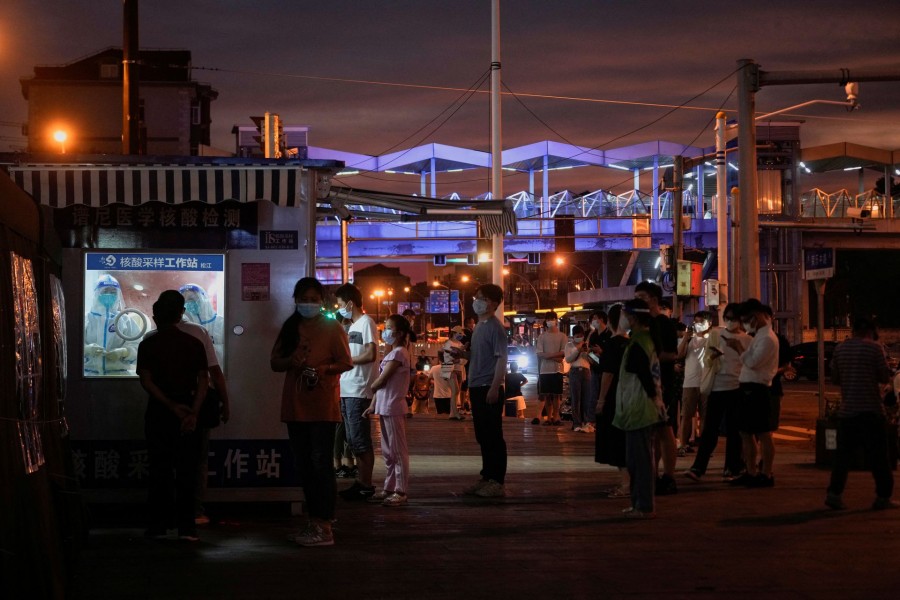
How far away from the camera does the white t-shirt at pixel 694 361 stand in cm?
1423

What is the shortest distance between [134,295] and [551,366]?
11655mm

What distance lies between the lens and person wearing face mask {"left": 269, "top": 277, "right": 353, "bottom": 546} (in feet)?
26.9

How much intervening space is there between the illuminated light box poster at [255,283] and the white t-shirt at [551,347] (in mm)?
11070

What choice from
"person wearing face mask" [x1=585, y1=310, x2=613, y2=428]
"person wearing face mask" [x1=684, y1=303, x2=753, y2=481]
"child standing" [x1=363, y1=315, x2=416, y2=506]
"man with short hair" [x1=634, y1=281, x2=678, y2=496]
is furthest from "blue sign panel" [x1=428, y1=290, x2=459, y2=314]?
"child standing" [x1=363, y1=315, x2=416, y2=506]

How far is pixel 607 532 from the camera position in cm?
895

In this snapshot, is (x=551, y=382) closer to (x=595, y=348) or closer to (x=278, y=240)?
(x=595, y=348)

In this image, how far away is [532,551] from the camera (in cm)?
813

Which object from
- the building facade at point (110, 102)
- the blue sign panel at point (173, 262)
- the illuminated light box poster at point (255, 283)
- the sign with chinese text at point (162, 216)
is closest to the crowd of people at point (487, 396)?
the blue sign panel at point (173, 262)

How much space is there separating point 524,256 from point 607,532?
51801mm

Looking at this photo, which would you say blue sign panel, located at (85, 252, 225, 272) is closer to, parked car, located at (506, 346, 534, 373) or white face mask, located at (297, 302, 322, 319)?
white face mask, located at (297, 302, 322, 319)

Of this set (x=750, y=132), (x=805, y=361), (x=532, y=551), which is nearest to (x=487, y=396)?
(x=532, y=551)

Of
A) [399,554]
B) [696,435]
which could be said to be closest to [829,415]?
[696,435]

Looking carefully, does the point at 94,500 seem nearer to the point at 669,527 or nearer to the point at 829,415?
the point at 669,527

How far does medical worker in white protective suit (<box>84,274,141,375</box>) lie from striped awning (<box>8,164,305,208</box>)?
2.80ft
